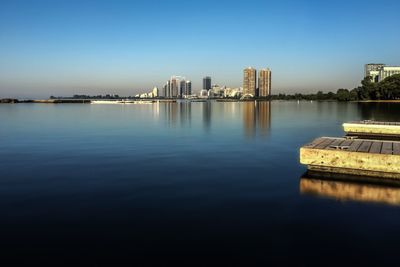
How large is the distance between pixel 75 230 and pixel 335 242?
8.90 metres

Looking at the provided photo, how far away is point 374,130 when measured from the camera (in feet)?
116

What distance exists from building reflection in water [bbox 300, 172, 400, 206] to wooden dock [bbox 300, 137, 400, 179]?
0.54 meters

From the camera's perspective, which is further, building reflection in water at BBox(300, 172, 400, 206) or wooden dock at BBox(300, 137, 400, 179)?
wooden dock at BBox(300, 137, 400, 179)

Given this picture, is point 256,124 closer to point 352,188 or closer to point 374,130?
point 374,130

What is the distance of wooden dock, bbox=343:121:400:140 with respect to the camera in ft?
110

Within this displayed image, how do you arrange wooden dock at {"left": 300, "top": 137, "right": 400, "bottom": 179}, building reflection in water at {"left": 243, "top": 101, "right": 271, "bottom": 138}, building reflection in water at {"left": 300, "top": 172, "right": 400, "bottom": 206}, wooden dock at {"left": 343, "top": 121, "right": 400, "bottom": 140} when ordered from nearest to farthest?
building reflection in water at {"left": 300, "top": 172, "right": 400, "bottom": 206}
wooden dock at {"left": 300, "top": 137, "right": 400, "bottom": 179}
wooden dock at {"left": 343, "top": 121, "right": 400, "bottom": 140}
building reflection in water at {"left": 243, "top": 101, "right": 271, "bottom": 138}

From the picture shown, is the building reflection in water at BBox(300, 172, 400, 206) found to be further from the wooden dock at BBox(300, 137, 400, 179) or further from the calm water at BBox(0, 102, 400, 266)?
the wooden dock at BBox(300, 137, 400, 179)

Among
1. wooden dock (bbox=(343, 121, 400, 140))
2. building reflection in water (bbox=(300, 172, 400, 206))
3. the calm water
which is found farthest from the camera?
wooden dock (bbox=(343, 121, 400, 140))

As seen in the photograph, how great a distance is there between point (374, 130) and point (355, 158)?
64.6 feet

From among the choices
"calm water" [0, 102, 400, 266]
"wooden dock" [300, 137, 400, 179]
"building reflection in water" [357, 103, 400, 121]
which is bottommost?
"calm water" [0, 102, 400, 266]

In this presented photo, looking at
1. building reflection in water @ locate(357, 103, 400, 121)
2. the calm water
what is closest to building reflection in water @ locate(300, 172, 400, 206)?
the calm water

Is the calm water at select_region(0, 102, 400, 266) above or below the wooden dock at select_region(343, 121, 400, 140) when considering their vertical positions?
below

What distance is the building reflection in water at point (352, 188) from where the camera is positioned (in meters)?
15.5

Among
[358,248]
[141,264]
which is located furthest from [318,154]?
[141,264]
